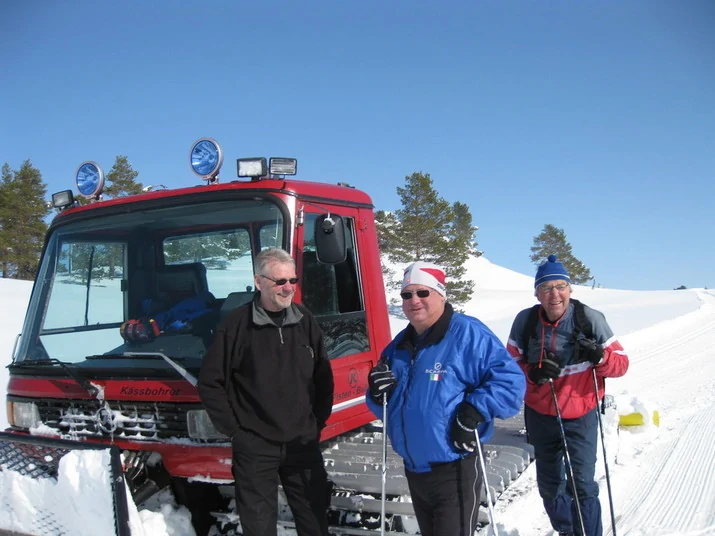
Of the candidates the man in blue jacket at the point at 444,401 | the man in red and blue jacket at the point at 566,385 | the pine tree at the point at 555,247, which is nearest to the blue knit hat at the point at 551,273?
the man in red and blue jacket at the point at 566,385

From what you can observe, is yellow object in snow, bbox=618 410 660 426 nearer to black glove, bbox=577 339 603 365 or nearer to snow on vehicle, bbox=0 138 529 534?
snow on vehicle, bbox=0 138 529 534

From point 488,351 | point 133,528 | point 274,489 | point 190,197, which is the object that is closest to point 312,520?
point 274,489

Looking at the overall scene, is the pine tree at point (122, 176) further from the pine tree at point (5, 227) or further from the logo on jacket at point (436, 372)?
the logo on jacket at point (436, 372)

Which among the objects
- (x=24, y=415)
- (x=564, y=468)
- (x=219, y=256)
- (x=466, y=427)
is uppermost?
(x=219, y=256)

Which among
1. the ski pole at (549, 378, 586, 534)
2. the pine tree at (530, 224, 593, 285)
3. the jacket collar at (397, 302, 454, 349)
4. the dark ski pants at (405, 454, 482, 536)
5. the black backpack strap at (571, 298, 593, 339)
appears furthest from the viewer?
the pine tree at (530, 224, 593, 285)

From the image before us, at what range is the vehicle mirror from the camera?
3.69 meters

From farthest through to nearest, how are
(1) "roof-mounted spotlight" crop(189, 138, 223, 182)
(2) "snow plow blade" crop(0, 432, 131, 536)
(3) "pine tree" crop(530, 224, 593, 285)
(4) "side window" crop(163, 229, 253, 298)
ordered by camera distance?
(3) "pine tree" crop(530, 224, 593, 285), (1) "roof-mounted spotlight" crop(189, 138, 223, 182), (4) "side window" crop(163, 229, 253, 298), (2) "snow plow blade" crop(0, 432, 131, 536)

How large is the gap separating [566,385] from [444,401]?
143cm

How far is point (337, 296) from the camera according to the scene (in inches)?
164

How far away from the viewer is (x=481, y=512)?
10.4 feet

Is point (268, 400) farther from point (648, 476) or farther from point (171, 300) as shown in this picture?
point (648, 476)

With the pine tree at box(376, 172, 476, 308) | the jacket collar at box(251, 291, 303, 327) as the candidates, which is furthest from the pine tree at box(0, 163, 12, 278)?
the jacket collar at box(251, 291, 303, 327)

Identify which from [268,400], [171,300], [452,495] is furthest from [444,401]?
[171,300]

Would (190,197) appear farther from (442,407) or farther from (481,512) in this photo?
(481,512)
